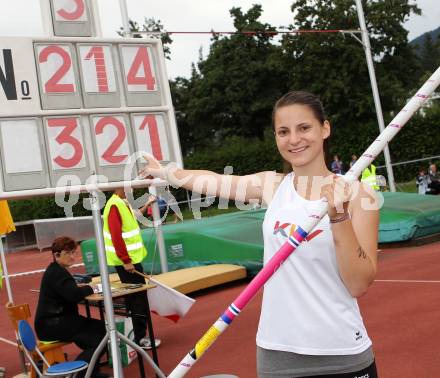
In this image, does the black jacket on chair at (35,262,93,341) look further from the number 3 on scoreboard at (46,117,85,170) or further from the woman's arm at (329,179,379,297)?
the woman's arm at (329,179,379,297)

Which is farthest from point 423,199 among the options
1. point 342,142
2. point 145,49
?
point 342,142

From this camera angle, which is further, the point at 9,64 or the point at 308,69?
the point at 308,69

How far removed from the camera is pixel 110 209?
277 inches

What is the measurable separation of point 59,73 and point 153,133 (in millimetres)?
718

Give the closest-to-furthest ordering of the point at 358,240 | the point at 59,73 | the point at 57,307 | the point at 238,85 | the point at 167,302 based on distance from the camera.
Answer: the point at 358,240, the point at 59,73, the point at 57,307, the point at 167,302, the point at 238,85

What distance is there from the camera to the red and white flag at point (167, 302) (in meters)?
6.11

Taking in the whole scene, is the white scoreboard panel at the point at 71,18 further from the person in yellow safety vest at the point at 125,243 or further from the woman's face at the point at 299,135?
the person in yellow safety vest at the point at 125,243

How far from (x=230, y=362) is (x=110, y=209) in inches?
80.6

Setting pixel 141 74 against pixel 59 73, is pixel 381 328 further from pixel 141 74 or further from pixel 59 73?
pixel 59 73

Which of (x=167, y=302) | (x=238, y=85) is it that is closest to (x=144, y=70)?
(x=167, y=302)

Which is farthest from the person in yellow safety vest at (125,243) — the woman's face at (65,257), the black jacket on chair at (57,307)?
the black jacket on chair at (57,307)

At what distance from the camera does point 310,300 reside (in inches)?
91.6

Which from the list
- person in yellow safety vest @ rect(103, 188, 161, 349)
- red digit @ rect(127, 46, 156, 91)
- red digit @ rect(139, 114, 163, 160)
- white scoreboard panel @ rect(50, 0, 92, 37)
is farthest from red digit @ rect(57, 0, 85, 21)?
person in yellow safety vest @ rect(103, 188, 161, 349)

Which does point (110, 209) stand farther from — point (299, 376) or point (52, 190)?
point (299, 376)
